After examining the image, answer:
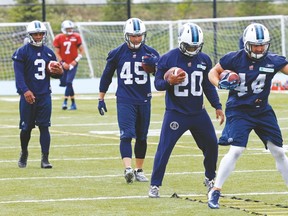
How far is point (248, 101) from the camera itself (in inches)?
408

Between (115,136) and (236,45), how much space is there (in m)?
17.5

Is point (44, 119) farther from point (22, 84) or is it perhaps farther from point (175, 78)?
point (175, 78)

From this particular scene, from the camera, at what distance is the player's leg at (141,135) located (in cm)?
1244

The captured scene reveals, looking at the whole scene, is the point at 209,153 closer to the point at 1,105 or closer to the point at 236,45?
the point at 1,105

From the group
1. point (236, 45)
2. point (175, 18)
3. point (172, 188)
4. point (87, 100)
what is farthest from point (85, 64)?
point (172, 188)

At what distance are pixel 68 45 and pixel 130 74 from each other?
1164cm

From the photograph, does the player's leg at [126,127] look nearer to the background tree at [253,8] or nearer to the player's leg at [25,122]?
the player's leg at [25,122]

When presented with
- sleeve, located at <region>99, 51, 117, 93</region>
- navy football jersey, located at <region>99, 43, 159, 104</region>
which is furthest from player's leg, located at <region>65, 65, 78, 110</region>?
navy football jersey, located at <region>99, 43, 159, 104</region>

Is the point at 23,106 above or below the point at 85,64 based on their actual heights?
above

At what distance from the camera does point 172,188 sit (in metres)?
11.7

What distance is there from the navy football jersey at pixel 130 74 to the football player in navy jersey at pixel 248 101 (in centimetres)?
206

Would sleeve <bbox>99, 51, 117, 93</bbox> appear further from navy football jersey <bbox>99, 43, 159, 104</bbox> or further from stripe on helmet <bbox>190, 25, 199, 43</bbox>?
stripe on helmet <bbox>190, 25, 199, 43</bbox>

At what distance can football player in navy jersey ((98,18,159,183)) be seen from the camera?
1230 cm

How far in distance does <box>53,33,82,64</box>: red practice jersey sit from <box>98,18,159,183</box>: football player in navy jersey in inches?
453
